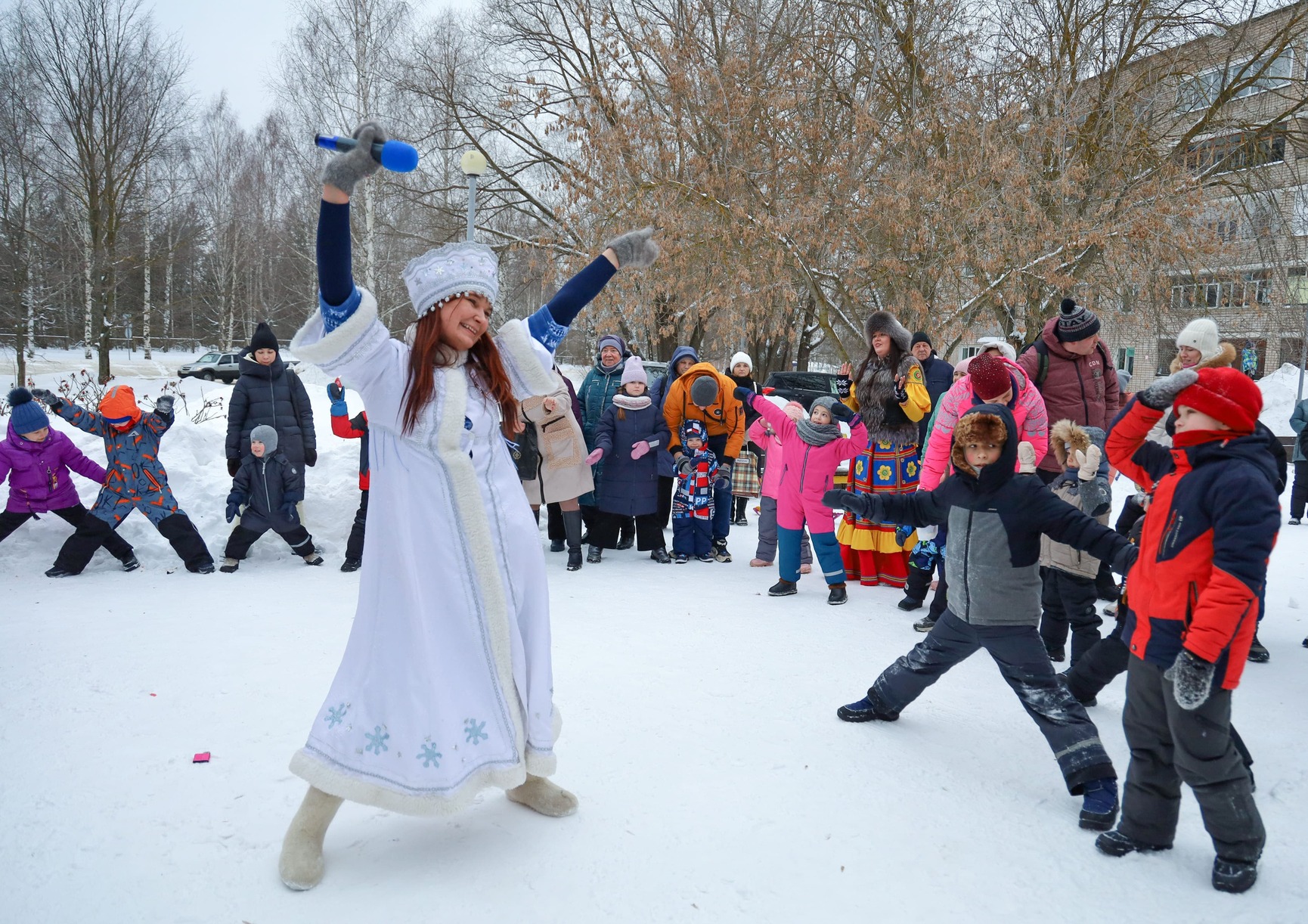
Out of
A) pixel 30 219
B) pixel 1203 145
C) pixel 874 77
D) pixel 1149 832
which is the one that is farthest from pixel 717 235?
pixel 30 219

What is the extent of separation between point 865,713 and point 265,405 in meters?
5.59

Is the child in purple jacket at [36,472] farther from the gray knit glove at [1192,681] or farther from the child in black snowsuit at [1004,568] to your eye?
the gray knit glove at [1192,681]

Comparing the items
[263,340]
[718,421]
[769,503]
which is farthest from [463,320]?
[769,503]

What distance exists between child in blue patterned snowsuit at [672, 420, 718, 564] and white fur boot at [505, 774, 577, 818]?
4727 mm

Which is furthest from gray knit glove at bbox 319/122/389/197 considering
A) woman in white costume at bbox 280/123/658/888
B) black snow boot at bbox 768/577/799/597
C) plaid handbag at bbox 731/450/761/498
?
plaid handbag at bbox 731/450/761/498

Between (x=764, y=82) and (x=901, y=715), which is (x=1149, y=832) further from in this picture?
(x=764, y=82)

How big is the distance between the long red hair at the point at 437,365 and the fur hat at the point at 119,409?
530 centimetres

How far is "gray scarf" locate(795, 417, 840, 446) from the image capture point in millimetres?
6285

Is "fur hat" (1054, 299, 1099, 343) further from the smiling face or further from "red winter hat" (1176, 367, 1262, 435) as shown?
the smiling face

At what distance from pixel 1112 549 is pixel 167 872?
3306mm

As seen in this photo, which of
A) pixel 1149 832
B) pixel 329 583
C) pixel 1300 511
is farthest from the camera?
pixel 1300 511

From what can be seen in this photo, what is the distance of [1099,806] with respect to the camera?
2.97 meters

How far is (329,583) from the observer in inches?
253

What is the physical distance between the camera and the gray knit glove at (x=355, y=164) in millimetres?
2125
